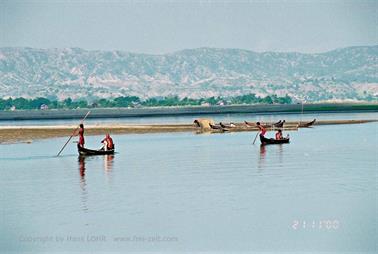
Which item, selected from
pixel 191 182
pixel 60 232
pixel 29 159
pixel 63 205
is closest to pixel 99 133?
pixel 29 159

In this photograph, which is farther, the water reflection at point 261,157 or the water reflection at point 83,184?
the water reflection at point 261,157

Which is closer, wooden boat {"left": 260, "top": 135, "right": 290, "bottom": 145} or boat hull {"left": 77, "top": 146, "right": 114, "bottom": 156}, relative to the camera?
boat hull {"left": 77, "top": 146, "right": 114, "bottom": 156}

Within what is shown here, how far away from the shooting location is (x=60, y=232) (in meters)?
31.3

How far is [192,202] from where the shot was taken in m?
37.4

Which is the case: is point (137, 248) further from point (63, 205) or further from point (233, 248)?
point (63, 205)

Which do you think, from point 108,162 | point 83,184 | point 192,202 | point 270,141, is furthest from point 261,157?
point 192,202

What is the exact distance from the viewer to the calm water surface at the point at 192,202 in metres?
29.8

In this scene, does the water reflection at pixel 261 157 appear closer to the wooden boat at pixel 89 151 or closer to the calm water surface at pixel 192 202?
the calm water surface at pixel 192 202

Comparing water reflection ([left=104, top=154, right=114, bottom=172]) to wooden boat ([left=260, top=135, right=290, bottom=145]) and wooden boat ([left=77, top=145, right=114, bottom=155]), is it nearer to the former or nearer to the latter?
wooden boat ([left=77, top=145, right=114, bottom=155])

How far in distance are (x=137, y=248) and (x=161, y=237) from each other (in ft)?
5.12

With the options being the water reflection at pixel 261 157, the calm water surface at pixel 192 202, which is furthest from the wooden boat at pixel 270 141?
the calm water surface at pixel 192 202

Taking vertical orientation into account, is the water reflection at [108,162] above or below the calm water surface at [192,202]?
below

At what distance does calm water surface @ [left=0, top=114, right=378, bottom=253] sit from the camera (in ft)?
97.9

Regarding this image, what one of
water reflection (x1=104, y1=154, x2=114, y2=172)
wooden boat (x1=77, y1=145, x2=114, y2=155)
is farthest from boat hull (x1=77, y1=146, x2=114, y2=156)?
water reflection (x1=104, y1=154, x2=114, y2=172)
